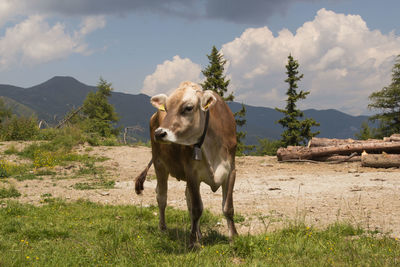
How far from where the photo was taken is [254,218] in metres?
6.75

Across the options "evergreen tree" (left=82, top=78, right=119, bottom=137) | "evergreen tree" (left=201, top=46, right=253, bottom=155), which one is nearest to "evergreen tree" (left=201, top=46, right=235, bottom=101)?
"evergreen tree" (left=201, top=46, right=253, bottom=155)

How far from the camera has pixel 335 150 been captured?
17000 mm

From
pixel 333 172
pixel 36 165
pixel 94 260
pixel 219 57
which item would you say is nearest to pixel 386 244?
pixel 94 260

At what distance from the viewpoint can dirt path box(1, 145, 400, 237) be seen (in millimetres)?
6492

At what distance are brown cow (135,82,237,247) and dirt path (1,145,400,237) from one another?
1031 millimetres

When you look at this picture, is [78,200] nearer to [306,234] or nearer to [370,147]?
[306,234]

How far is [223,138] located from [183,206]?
12.6ft

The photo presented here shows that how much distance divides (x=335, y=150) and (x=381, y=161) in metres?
2.49

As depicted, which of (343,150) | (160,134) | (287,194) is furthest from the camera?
(343,150)

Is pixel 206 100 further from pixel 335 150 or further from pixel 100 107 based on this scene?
pixel 100 107

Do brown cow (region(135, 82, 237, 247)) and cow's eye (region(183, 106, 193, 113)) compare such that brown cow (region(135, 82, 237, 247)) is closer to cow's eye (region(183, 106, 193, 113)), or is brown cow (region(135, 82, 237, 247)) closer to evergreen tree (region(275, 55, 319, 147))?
cow's eye (region(183, 106, 193, 113))

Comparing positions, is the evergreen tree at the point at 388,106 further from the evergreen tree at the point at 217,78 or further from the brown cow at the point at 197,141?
the brown cow at the point at 197,141

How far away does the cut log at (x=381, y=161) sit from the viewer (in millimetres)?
14594

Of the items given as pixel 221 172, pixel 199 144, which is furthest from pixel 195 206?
pixel 199 144
